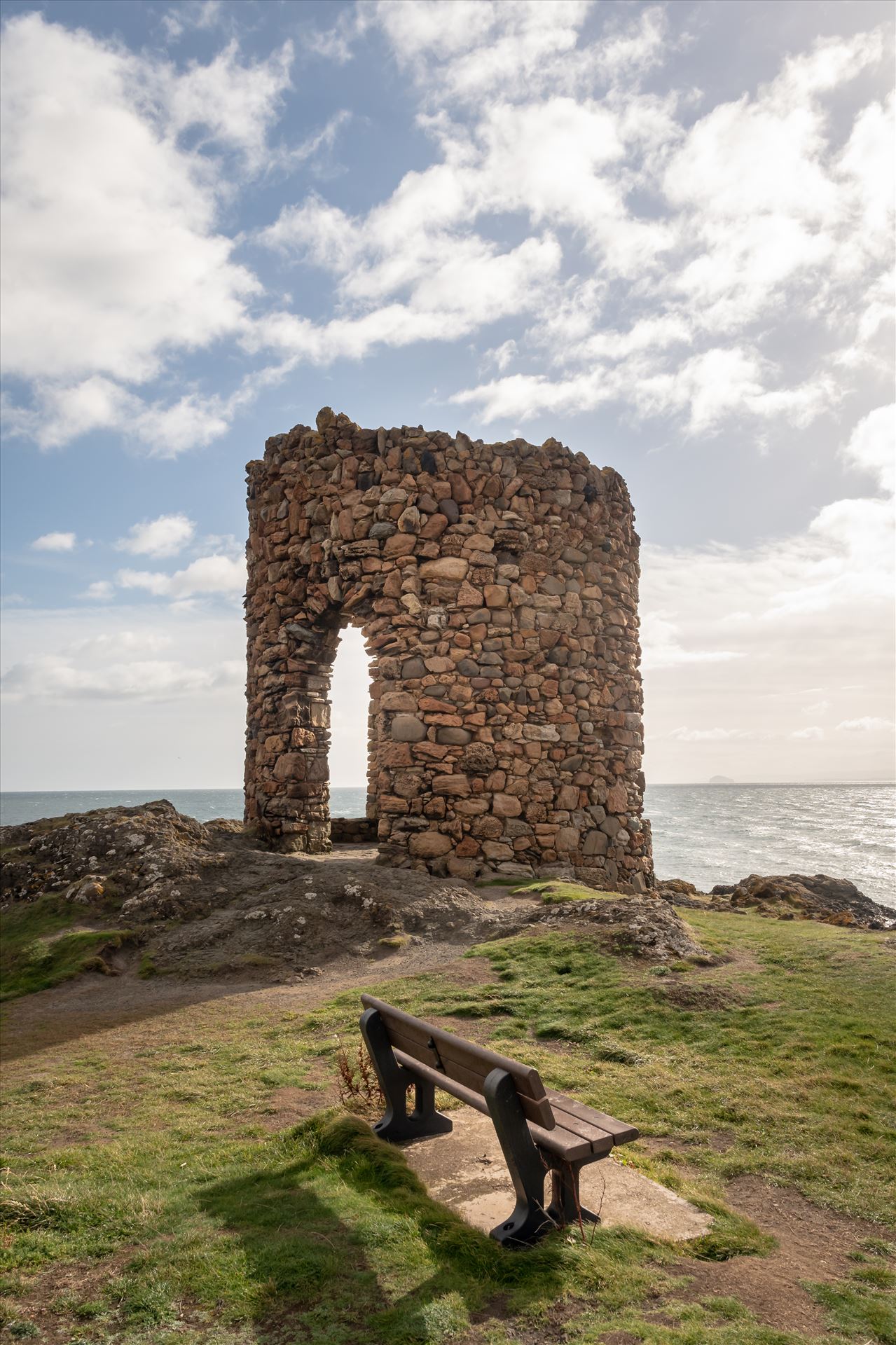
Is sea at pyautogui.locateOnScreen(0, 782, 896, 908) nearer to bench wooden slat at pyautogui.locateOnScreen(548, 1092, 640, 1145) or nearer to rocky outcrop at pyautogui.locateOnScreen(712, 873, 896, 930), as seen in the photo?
rocky outcrop at pyautogui.locateOnScreen(712, 873, 896, 930)

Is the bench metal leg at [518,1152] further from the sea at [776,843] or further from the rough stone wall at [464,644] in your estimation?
the sea at [776,843]

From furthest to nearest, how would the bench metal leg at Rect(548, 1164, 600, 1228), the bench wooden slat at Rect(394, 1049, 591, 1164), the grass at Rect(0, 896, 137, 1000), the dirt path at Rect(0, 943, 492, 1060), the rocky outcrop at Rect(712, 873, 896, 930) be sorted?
the rocky outcrop at Rect(712, 873, 896, 930) < the grass at Rect(0, 896, 137, 1000) < the dirt path at Rect(0, 943, 492, 1060) < the bench metal leg at Rect(548, 1164, 600, 1228) < the bench wooden slat at Rect(394, 1049, 591, 1164)

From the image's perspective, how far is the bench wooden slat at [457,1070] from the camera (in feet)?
11.1

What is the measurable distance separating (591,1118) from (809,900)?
10.5 m

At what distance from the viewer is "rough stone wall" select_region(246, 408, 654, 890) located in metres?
11.5

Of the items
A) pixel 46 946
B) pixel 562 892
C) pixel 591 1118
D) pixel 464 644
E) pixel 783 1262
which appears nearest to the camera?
pixel 783 1262

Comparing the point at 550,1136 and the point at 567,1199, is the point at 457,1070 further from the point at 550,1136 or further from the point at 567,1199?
the point at 567,1199

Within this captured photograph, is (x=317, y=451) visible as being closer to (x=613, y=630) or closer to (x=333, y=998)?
(x=613, y=630)

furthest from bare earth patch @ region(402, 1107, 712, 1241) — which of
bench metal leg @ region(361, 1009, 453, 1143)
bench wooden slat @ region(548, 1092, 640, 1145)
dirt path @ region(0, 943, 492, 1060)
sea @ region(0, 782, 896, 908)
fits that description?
sea @ region(0, 782, 896, 908)

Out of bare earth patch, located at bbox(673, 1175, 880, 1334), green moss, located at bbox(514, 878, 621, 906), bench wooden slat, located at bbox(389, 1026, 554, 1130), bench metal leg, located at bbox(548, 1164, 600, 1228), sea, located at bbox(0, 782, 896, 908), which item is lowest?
sea, located at bbox(0, 782, 896, 908)

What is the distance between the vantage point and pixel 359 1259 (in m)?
3.25

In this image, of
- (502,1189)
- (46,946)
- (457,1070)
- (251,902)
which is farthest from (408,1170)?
(46,946)

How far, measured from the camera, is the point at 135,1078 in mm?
5660

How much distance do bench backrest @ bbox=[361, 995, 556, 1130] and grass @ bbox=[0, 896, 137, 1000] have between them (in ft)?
16.8
